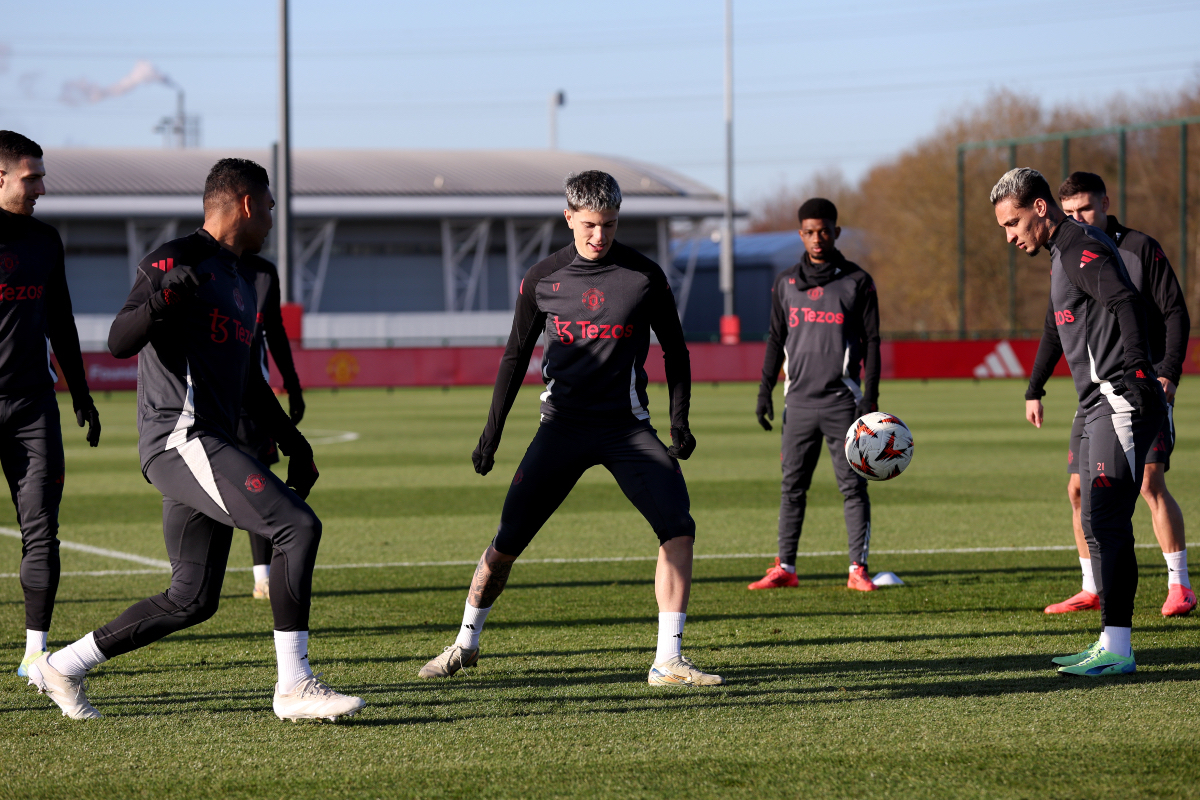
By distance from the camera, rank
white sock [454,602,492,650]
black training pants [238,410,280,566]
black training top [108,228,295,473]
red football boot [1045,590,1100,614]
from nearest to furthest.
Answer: black training top [108,228,295,473], white sock [454,602,492,650], red football boot [1045,590,1100,614], black training pants [238,410,280,566]

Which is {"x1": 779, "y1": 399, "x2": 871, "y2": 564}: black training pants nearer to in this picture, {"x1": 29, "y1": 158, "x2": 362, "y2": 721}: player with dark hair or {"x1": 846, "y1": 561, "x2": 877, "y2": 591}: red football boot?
{"x1": 846, "y1": 561, "x2": 877, "y2": 591}: red football boot

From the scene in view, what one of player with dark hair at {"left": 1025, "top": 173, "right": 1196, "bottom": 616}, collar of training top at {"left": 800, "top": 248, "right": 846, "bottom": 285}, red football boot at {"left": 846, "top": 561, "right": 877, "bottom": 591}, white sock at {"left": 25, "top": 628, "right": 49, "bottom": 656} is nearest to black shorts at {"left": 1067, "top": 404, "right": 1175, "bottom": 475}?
player with dark hair at {"left": 1025, "top": 173, "right": 1196, "bottom": 616}

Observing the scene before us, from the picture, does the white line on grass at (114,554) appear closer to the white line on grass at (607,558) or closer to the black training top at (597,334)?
the white line on grass at (607,558)

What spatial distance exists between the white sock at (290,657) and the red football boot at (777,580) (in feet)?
12.0

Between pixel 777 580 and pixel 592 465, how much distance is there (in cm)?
279

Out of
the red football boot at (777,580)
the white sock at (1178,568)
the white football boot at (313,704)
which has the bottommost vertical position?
the red football boot at (777,580)

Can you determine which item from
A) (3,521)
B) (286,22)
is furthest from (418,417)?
(3,521)

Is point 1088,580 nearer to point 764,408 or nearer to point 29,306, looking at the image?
point 764,408

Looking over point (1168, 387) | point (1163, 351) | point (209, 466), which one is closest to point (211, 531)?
point (209, 466)

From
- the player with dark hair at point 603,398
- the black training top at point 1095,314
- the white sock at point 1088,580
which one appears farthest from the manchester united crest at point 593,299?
the white sock at point 1088,580

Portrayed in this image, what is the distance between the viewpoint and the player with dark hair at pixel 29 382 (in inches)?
216

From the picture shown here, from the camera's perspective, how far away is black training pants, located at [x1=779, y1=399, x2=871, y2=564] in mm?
7840

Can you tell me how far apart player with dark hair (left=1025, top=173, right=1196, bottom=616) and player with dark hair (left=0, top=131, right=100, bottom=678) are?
4.69 metres

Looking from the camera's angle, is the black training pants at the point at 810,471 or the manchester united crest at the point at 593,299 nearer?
the manchester united crest at the point at 593,299
